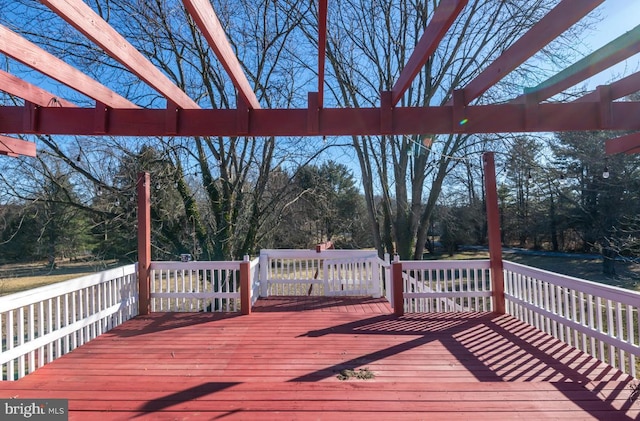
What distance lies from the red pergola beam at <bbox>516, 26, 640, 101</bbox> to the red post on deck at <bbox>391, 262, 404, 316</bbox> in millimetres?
2751

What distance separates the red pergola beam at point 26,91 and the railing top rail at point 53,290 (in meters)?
1.85

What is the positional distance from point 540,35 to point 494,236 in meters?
3.14

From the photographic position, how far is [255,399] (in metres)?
2.37

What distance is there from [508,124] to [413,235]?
18.5 feet

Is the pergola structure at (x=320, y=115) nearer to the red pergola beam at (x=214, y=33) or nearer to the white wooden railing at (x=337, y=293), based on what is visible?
the red pergola beam at (x=214, y=33)

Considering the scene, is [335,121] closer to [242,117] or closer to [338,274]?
[242,117]

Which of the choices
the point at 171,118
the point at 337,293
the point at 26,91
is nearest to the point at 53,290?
the point at 26,91

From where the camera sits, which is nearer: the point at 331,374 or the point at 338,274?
the point at 331,374

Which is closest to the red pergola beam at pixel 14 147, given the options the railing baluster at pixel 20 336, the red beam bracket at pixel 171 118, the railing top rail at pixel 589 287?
the red beam bracket at pixel 171 118

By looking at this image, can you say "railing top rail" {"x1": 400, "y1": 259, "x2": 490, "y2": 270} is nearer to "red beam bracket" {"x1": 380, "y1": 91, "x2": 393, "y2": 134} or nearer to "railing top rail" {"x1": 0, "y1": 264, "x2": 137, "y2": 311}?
"red beam bracket" {"x1": 380, "y1": 91, "x2": 393, "y2": 134}

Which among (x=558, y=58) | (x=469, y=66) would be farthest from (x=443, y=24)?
(x=469, y=66)

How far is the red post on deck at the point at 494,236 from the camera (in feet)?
15.5

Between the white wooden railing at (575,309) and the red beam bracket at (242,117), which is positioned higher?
the red beam bracket at (242,117)

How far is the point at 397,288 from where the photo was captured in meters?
4.62
